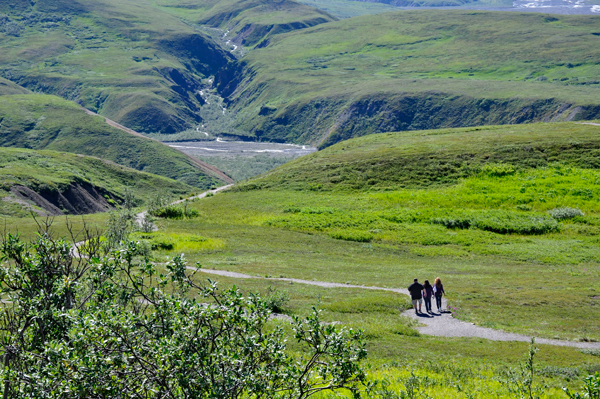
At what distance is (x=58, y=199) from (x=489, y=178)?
70007 mm

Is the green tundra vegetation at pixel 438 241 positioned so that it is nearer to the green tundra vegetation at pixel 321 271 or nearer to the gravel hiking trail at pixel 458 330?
the green tundra vegetation at pixel 321 271

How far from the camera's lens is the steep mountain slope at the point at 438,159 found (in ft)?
231

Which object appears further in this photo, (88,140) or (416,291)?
(88,140)

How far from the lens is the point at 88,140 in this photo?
15312 cm

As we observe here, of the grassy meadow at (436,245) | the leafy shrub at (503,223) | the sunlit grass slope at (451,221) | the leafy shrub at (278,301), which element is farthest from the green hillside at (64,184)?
the leafy shrub at (278,301)

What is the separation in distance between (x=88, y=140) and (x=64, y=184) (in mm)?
77867

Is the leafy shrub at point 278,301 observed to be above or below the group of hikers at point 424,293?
above

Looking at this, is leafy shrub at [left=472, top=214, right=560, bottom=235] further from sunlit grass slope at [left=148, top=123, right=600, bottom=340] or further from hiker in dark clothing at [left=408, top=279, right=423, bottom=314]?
hiker in dark clothing at [left=408, top=279, right=423, bottom=314]

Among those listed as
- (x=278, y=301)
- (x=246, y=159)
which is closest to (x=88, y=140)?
(x=246, y=159)

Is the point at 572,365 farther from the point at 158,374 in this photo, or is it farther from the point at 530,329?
the point at 158,374

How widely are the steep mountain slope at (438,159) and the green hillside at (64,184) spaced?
2674cm

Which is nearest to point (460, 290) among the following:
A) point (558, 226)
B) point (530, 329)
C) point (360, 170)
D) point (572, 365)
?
point (530, 329)

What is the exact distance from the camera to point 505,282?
31.4 metres

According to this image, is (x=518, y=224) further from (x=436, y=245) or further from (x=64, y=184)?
(x=64, y=184)
